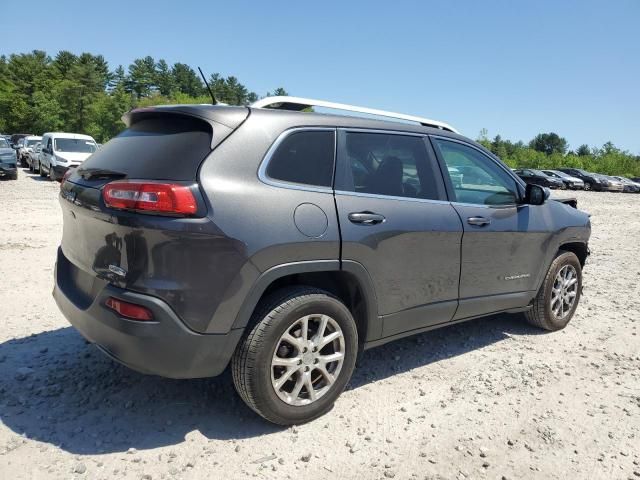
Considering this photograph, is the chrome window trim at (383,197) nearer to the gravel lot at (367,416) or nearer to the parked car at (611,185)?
the gravel lot at (367,416)

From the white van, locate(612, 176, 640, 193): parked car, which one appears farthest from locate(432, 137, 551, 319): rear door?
locate(612, 176, 640, 193): parked car

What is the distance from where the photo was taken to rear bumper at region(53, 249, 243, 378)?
2.40m

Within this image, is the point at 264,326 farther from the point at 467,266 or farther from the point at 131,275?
the point at 467,266

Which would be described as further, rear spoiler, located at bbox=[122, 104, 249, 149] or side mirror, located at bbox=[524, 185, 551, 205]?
side mirror, located at bbox=[524, 185, 551, 205]

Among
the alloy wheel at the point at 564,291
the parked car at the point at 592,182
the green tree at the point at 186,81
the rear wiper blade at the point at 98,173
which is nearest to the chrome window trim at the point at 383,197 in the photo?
the rear wiper blade at the point at 98,173

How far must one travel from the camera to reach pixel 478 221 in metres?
3.70

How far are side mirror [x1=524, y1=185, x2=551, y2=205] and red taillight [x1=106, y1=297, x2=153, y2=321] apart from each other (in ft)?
10.9

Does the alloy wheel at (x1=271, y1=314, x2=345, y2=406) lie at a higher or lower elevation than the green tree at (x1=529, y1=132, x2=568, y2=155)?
lower

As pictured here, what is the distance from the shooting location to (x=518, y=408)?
10.6 ft

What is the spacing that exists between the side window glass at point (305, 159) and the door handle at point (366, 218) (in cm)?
25

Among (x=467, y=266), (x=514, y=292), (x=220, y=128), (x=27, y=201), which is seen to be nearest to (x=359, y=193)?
(x=220, y=128)

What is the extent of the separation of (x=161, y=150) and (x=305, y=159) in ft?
2.69

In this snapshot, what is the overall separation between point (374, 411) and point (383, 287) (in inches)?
31.7

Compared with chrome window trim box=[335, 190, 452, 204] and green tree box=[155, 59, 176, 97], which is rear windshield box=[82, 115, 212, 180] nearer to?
chrome window trim box=[335, 190, 452, 204]
